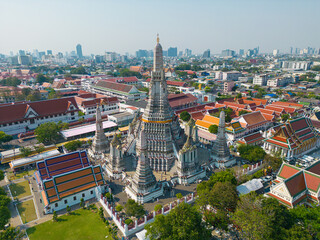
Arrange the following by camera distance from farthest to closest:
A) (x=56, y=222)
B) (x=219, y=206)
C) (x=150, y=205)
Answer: (x=150, y=205) < (x=56, y=222) < (x=219, y=206)

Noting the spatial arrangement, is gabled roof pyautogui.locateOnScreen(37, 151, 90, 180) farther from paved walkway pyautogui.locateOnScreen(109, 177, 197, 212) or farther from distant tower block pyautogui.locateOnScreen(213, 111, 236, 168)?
distant tower block pyautogui.locateOnScreen(213, 111, 236, 168)

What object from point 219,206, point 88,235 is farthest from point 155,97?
point 88,235

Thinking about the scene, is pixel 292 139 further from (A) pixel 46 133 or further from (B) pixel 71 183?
(A) pixel 46 133

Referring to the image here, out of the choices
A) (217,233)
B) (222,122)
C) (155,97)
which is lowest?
(217,233)

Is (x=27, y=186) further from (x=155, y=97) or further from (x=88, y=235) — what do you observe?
(x=155, y=97)

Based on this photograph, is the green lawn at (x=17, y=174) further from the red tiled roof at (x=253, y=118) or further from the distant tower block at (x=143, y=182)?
the red tiled roof at (x=253, y=118)

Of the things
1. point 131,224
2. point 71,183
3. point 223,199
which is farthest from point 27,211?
point 223,199
